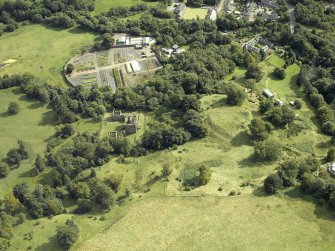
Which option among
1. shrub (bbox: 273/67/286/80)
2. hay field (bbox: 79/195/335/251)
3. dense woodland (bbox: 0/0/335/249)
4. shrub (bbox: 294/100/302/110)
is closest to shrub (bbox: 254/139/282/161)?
→ dense woodland (bbox: 0/0/335/249)

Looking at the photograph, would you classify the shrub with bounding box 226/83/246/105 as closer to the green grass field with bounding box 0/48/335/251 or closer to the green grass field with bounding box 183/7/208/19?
A: the green grass field with bounding box 0/48/335/251

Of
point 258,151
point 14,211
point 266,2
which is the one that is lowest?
point 14,211

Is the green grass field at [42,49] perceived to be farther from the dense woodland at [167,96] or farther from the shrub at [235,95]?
the shrub at [235,95]

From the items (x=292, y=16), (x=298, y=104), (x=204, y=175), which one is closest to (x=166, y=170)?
(x=204, y=175)

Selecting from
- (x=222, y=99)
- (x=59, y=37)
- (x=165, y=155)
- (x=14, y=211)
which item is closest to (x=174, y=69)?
(x=222, y=99)

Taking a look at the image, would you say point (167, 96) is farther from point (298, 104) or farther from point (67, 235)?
point (67, 235)

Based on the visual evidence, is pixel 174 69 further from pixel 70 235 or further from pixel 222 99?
pixel 70 235
